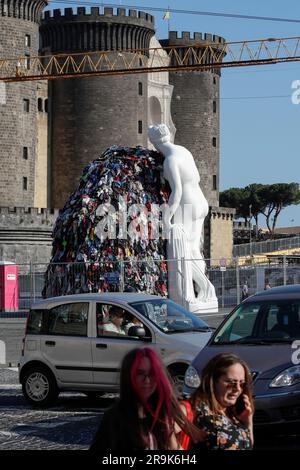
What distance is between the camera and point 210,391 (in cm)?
545

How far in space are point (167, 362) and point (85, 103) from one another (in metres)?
61.0

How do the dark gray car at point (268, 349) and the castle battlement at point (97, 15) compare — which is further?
the castle battlement at point (97, 15)

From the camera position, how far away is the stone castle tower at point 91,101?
7250 centimetres

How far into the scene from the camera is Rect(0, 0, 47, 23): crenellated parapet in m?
64.7

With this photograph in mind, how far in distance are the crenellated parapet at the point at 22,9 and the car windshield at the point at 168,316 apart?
172ft

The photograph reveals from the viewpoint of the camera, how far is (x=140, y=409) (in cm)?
468

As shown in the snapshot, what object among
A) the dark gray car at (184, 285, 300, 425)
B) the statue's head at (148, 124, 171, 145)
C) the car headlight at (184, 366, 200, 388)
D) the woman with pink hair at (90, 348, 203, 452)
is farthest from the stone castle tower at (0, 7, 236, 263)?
the woman with pink hair at (90, 348, 203, 452)

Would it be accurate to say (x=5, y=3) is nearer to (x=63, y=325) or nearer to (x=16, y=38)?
(x=16, y=38)

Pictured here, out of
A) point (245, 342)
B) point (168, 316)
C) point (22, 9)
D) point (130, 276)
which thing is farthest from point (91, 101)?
point (245, 342)

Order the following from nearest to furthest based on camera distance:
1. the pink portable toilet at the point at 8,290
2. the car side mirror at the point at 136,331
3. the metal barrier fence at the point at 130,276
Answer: the car side mirror at the point at 136,331 < the metal barrier fence at the point at 130,276 < the pink portable toilet at the point at 8,290

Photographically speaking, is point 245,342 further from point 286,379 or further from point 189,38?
point 189,38

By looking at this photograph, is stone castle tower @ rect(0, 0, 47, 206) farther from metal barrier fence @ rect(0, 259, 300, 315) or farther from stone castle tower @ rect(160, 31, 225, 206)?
metal barrier fence @ rect(0, 259, 300, 315)

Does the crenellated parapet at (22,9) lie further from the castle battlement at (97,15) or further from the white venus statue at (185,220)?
the white venus statue at (185,220)

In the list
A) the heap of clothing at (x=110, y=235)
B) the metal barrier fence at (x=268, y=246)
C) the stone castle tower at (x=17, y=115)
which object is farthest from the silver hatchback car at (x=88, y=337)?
the metal barrier fence at (x=268, y=246)
